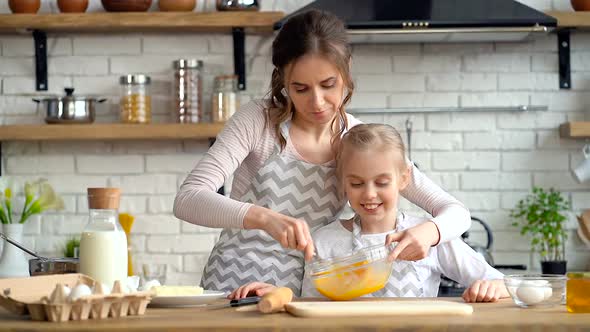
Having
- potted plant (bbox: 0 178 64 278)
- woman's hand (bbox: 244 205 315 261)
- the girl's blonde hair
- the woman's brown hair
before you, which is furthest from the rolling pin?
potted plant (bbox: 0 178 64 278)

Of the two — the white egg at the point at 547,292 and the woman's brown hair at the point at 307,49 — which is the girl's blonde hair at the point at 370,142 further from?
the white egg at the point at 547,292

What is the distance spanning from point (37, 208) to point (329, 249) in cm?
207

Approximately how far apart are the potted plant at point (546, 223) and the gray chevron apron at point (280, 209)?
6.14 ft

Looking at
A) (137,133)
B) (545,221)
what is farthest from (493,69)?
(137,133)

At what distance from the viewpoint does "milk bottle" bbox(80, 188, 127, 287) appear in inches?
71.6

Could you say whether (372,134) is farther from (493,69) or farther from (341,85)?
(493,69)

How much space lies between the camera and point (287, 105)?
94.8 inches

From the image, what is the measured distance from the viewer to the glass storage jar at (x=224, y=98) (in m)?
4.02

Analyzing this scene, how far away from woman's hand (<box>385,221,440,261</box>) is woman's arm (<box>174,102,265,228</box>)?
322 mm

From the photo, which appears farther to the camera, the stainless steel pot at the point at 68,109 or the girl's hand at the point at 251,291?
the stainless steel pot at the point at 68,109

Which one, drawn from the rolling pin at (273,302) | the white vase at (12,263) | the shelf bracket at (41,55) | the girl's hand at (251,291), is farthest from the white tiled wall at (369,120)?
the rolling pin at (273,302)

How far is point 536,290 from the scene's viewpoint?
1707 millimetres

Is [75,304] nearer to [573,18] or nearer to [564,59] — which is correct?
[573,18]

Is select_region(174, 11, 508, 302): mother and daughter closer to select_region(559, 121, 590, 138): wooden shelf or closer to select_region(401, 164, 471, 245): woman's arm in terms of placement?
select_region(401, 164, 471, 245): woman's arm
